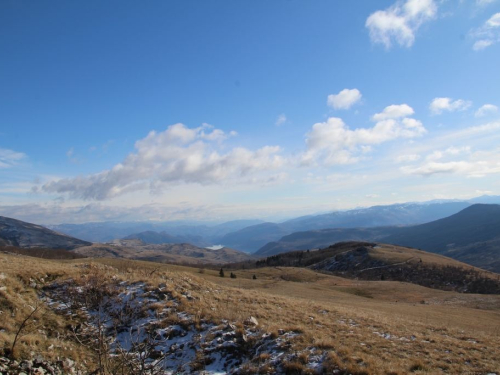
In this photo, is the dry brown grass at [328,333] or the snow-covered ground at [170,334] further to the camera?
the snow-covered ground at [170,334]

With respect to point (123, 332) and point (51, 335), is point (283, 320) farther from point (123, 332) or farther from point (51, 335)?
point (51, 335)

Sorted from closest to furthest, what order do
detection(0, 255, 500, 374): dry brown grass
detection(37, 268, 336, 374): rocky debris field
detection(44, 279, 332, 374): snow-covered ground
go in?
detection(0, 255, 500, 374): dry brown grass < detection(37, 268, 336, 374): rocky debris field < detection(44, 279, 332, 374): snow-covered ground

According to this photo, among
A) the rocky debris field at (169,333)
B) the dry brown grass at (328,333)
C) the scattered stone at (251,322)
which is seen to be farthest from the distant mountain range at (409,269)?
the rocky debris field at (169,333)

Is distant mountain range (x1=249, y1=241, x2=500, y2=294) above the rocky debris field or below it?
below

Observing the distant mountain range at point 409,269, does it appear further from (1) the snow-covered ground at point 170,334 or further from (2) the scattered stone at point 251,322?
(1) the snow-covered ground at point 170,334

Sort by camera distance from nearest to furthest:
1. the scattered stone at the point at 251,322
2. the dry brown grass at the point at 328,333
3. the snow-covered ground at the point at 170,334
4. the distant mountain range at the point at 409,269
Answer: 1. the dry brown grass at the point at 328,333
2. the snow-covered ground at the point at 170,334
3. the scattered stone at the point at 251,322
4. the distant mountain range at the point at 409,269

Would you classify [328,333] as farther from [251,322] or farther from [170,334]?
[170,334]

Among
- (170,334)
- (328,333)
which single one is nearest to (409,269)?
(328,333)

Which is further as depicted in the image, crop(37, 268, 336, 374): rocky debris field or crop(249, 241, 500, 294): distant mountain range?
crop(249, 241, 500, 294): distant mountain range

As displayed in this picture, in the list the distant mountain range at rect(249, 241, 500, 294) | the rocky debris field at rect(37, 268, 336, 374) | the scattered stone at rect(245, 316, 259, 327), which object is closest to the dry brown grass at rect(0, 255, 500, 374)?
the scattered stone at rect(245, 316, 259, 327)

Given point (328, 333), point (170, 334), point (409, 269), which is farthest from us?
point (409, 269)

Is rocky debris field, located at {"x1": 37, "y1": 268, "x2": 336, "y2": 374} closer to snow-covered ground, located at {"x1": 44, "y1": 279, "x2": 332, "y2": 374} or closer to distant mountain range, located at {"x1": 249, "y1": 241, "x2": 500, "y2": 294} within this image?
snow-covered ground, located at {"x1": 44, "y1": 279, "x2": 332, "y2": 374}

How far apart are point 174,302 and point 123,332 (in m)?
3.27

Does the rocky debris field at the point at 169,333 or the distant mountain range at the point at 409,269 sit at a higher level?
the rocky debris field at the point at 169,333
